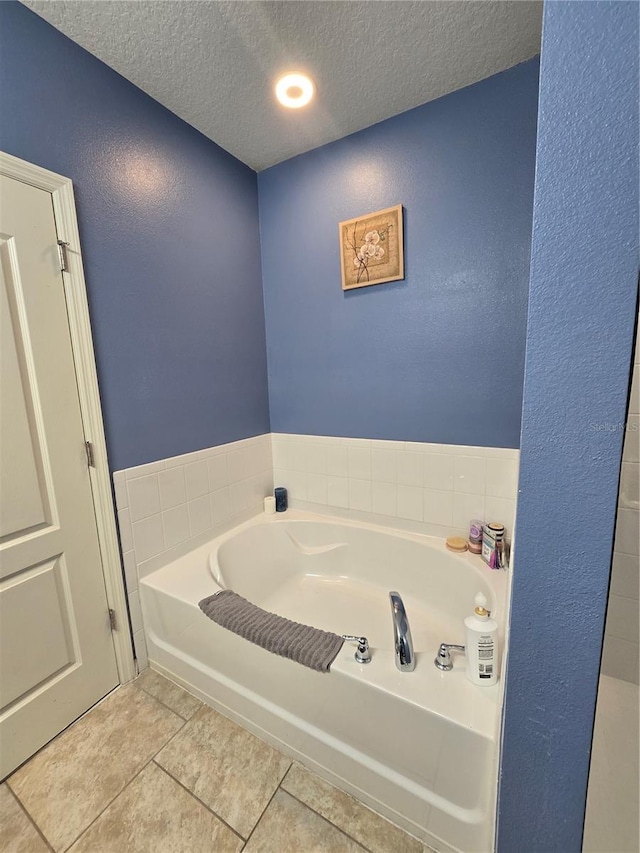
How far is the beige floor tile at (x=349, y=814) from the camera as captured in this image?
0.93 metres

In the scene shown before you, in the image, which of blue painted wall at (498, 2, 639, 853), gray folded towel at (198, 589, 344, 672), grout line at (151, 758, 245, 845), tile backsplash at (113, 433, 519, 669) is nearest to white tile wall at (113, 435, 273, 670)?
tile backsplash at (113, 433, 519, 669)

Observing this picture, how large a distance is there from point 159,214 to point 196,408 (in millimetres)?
910

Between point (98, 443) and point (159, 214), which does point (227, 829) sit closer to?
point (98, 443)

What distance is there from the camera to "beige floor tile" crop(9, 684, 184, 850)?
1.02 m

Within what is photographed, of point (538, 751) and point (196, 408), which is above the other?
point (196, 408)

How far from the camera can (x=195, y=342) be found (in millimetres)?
1693

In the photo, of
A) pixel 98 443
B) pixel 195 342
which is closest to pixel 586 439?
pixel 98 443

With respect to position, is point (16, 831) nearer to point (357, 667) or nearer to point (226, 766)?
point (226, 766)

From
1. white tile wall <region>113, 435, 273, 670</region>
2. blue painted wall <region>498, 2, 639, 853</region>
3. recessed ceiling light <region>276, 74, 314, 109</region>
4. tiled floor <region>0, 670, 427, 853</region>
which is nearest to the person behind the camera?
blue painted wall <region>498, 2, 639, 853</region>

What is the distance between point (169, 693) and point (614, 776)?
1596 mm

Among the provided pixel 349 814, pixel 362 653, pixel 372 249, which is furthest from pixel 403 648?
pixel 372 249

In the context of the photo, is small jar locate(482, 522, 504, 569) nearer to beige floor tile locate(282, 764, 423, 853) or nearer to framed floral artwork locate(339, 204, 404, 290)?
beige floor tile locate(282, 764, 423, 853)

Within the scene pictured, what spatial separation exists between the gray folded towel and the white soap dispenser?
401 mm

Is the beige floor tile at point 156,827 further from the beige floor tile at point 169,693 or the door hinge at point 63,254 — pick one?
the door hinge at point 63,254
